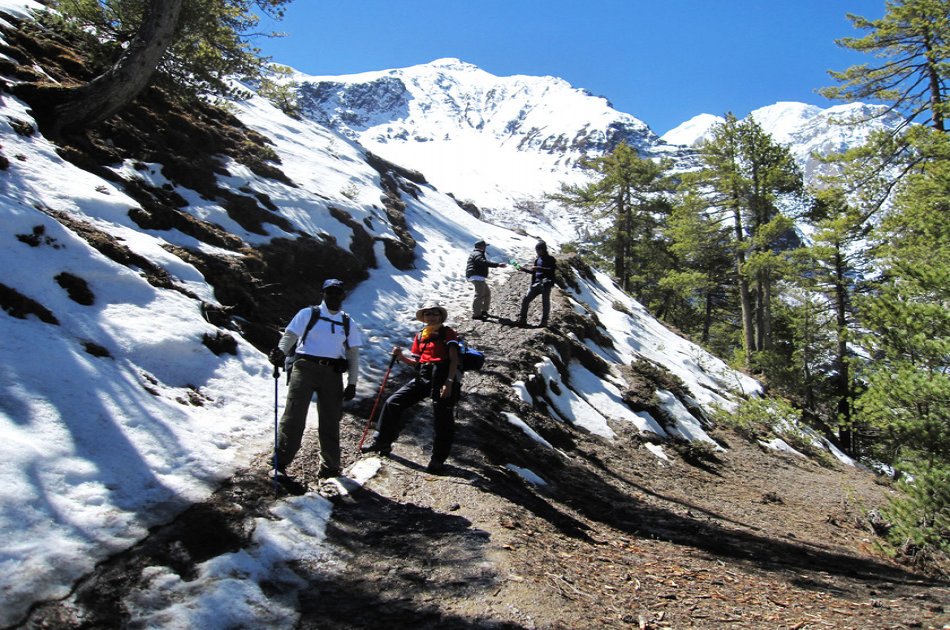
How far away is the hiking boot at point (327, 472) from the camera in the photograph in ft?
18.5

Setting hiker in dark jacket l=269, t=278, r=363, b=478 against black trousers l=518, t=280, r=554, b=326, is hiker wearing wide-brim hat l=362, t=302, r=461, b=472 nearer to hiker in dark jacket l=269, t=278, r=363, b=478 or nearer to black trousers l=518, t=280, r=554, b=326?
hiker in dark jacket l=269, t=278, r=363, b=478

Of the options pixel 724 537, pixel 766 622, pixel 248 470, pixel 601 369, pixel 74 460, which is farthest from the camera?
pixel 601 369

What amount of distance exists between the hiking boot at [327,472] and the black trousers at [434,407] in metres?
0.81

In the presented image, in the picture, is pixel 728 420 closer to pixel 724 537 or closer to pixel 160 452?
pixel 724 537

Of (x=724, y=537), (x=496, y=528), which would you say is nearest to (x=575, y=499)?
(x=724, y=537)

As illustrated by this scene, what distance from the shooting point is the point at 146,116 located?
12859mm

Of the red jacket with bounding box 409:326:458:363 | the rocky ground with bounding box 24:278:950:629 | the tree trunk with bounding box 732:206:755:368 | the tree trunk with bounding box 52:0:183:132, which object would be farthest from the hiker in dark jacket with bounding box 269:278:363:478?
the tree trunk with bounding box 732:206:755:368

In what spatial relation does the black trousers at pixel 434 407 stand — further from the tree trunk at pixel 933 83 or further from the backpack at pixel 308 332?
the tree trunk at pixel 933 83

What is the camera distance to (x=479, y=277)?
12898 millimetres

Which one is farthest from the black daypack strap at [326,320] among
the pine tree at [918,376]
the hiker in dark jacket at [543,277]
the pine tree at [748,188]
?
the pine tree at [748,188]

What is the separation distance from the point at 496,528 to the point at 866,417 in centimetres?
580

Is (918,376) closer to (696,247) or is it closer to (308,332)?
(308,332)

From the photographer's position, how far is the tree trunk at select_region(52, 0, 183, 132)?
9.73 m

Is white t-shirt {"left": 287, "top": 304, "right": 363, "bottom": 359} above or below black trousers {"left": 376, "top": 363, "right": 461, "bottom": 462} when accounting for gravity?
above
